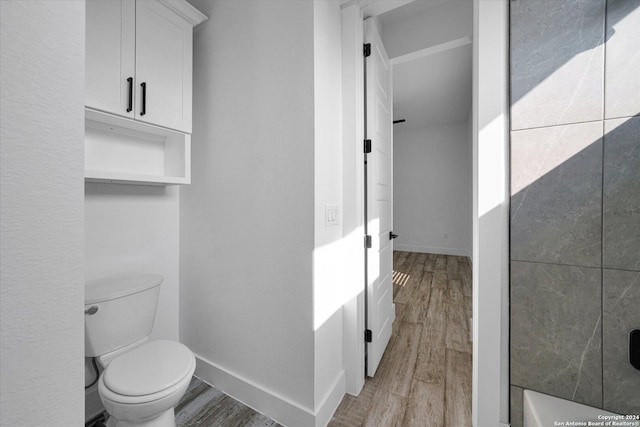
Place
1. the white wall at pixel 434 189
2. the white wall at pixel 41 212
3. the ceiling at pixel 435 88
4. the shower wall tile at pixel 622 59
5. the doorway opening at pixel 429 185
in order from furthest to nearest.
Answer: the white wall at pixel 434 189, the ceiling at pixel 435 88, the doorway opening at pixel 429 185, the shower wall tile at pixel 622 59, the white wall at pixel 41 212

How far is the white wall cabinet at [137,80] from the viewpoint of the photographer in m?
1.28

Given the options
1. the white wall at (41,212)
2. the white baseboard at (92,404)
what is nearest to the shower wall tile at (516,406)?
the white wall at (41,212)

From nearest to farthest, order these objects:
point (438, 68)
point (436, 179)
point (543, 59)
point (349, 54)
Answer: point (543, 59)
point (349, 54)
point (438, 68)
point (436, 179)

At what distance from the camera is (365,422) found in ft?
4.56

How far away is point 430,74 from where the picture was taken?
11.0 ft

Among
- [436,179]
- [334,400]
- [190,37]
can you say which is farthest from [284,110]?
[436,179]

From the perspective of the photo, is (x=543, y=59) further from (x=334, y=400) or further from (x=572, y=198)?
(x=334, y=400)

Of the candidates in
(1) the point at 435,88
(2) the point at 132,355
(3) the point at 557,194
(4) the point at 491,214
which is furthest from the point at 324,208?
(1) the point at 435,88

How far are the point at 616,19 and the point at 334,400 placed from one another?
2105 millimetres

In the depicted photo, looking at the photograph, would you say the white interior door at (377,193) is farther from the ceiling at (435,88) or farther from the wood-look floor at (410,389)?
the ceiling at (435,88)

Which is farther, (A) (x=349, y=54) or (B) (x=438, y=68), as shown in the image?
(B) (x=438, y=68)

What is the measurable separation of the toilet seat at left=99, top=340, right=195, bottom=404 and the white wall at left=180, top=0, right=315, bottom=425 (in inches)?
15.2

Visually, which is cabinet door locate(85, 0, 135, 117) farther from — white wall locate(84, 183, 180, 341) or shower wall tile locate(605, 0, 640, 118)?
shower wall tile locate(605, 0, 640, 118)

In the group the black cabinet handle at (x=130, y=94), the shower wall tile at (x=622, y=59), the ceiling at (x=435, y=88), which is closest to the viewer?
the shower wall tile at (x=622, y=59)
